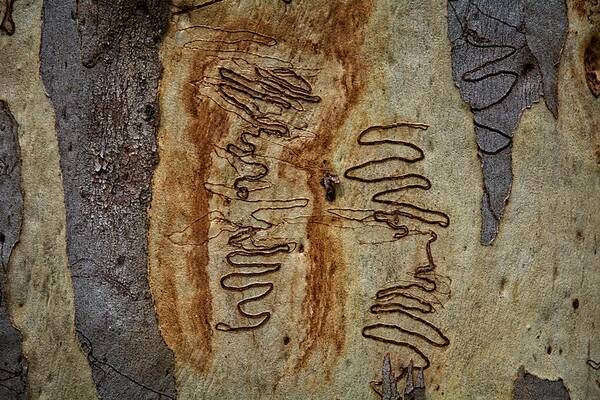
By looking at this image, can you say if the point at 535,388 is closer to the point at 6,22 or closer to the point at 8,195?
the point at 8,195

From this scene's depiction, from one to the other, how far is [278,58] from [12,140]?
0.50 m

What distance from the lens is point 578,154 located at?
5.60ft

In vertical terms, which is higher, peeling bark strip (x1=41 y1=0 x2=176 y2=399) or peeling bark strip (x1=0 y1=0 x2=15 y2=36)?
peeling bark strip (x1=0 y1=0 x2=15 y2=36)

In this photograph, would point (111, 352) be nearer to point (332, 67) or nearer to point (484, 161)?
point (332, 67)

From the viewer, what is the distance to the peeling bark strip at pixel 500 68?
1.67m

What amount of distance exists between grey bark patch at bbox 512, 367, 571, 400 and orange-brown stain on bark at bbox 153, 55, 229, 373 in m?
0.60

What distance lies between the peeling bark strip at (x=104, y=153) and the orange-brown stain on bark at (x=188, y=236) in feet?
0.11

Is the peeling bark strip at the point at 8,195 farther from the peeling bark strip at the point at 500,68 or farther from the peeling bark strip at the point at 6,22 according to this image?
the peeling bark strip at the point at 500,68

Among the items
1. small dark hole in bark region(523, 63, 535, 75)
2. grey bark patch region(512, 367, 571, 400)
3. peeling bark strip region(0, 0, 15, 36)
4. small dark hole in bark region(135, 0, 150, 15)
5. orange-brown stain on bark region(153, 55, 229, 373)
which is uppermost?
small dark hole in bark region(135, 0, 150, 15)

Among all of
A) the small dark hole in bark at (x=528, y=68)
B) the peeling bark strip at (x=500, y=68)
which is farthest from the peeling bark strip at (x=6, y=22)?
the small dark hole in bark at (x=528, y=68)

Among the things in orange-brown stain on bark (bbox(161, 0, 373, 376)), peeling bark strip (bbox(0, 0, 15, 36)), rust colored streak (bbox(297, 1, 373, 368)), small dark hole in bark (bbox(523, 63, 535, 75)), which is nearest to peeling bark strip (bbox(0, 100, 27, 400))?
peeling bark strip (bbox(0, 0, 15, 36))

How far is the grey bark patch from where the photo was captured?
1704mm

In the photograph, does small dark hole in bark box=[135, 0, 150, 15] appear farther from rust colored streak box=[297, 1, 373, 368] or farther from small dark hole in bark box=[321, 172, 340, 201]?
small dark hole in bark box=[321, 172, 340, 201]

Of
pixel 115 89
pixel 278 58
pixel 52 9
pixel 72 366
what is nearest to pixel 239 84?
pixel 278 58
